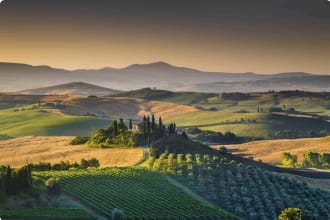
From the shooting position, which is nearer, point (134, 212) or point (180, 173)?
point (134, 212)

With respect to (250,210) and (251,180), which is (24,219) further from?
(251,180)

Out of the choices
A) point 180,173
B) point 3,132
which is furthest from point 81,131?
point 180,173

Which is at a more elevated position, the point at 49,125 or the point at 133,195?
the point at 133,195

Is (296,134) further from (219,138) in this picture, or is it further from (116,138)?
(116,138)

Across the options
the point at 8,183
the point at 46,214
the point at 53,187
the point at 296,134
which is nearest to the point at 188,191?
the point at 53,187

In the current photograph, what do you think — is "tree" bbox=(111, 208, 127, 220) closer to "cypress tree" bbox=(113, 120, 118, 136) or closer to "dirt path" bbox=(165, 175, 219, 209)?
"dirt path" bbox=(165, 175, 219, 209)

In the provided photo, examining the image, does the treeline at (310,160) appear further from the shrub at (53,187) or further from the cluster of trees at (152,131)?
the shrub at (53,187)

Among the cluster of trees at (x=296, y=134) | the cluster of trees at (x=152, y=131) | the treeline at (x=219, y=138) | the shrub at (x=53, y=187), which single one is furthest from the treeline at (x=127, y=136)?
the cluster of trees at (x=296, y=134)

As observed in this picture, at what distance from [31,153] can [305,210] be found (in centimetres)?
5186

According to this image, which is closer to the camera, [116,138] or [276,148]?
[116,138]

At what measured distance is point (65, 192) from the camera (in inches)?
1917

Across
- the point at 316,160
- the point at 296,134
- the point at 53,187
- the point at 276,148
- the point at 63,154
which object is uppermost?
the point at 53,187

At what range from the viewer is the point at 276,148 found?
448 feet

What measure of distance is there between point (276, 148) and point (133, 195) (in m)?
90.4
